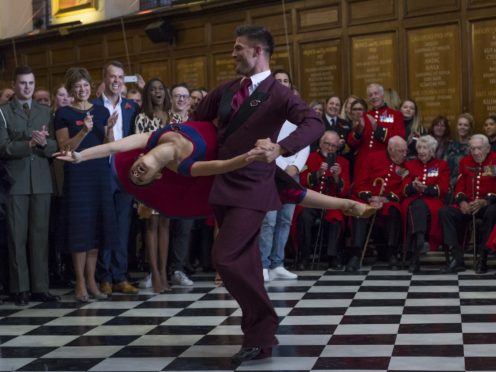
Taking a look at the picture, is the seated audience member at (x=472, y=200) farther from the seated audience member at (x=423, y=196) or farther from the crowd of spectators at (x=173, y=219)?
the seated audience member at (x=423, y=196)

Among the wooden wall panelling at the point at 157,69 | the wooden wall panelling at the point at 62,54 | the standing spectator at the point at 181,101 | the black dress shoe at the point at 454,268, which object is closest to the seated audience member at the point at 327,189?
the black dress shoe at the point at 454,268

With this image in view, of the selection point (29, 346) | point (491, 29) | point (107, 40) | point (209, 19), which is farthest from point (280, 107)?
point (107, 40)

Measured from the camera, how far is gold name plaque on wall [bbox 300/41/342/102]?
1140 cm

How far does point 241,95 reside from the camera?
4750 millimetres

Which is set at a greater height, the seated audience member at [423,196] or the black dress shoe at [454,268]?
the seated audience member at [423,196]

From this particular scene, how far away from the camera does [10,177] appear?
22.6 feet

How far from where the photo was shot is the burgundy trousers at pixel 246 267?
182 inches

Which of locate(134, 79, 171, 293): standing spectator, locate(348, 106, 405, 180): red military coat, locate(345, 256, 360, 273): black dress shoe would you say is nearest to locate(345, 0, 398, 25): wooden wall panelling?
locate(348, 106, 405, 180): red military coat

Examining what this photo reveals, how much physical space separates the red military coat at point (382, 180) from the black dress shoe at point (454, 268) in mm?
747

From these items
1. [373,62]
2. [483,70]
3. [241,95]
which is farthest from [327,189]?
[241,95]

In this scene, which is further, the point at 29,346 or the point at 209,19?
the point at 209,19

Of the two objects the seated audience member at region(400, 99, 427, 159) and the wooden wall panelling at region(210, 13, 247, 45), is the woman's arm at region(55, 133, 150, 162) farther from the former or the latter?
the wooden wall panelling at region(210, 13, 247, 45)

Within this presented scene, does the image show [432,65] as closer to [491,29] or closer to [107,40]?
[491,29]

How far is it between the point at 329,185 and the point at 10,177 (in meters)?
3.02
